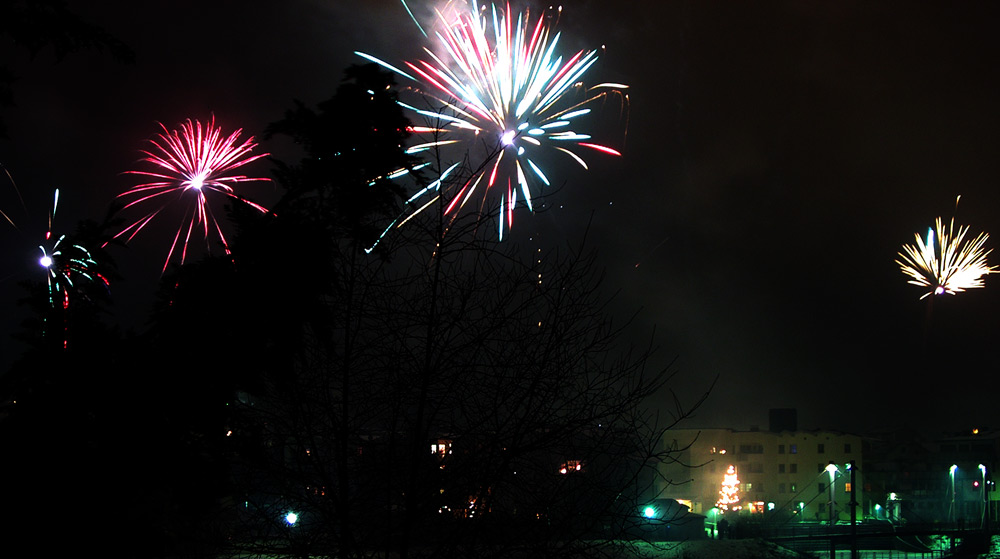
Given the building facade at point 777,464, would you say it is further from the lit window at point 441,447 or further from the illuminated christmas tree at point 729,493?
the lit window at point 441,447

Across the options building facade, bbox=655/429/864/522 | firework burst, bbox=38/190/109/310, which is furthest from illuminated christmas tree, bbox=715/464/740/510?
firework burst, bbox=38/190/109/310

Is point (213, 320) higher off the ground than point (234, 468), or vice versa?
point (213, 320)

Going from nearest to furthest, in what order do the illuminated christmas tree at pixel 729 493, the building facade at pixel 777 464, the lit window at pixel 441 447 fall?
1. the lit window at pixel 441 447
2. the illuminated christmas tree at pixel 729 493
3. the building facade at pixel 777 464

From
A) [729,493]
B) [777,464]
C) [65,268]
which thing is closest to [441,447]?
[65,268]

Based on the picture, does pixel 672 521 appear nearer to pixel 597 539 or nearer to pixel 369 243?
pixel 597 539

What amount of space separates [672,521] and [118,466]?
5.45 m

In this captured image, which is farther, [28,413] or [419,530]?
[28,413]

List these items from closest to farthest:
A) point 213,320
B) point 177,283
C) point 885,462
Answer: point 213,320, point 177,283, point 885,462

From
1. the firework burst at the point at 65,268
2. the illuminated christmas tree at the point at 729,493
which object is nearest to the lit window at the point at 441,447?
the firework burst at the point at 65,268

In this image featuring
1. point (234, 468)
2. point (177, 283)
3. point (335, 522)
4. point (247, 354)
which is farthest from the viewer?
point (177, 283)

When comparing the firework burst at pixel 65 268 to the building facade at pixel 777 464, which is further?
the building facade at pixel 777 464

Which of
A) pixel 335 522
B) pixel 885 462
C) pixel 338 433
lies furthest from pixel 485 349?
pixel 885 462

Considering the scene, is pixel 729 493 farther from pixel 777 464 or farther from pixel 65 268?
pixel 65 268

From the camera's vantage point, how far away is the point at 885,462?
8219 centimetres
